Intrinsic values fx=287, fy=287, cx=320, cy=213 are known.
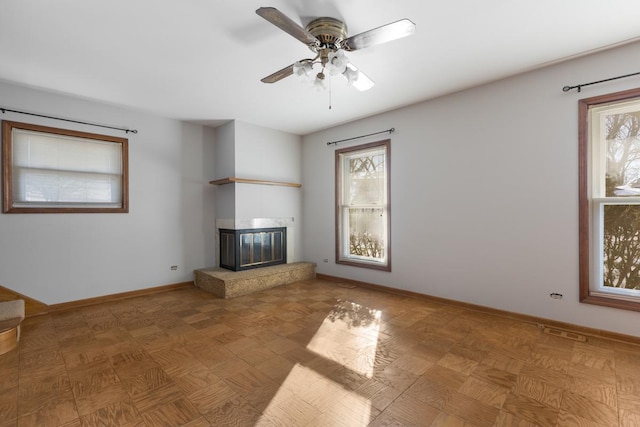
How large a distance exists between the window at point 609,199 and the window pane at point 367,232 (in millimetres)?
2347

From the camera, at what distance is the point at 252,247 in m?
4.80

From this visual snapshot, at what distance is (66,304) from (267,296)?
2.53m

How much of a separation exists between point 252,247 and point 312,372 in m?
2.91

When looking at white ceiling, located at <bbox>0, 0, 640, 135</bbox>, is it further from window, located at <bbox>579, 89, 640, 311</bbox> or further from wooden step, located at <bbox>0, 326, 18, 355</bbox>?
wooden step, located at <bbox>0, 326, 18, 355</bbox>

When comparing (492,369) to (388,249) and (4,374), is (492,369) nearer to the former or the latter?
(388,249)

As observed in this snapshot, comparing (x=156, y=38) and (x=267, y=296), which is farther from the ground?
(x=156, y=38)

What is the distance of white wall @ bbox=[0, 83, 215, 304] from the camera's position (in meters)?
3.44

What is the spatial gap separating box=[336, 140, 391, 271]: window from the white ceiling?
1.07 meters

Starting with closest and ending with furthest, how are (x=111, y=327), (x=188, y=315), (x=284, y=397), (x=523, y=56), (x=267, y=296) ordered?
(x=284, y=397) → (x=523, y=56) → (x=111, y=327) → (x=188, y=315) → (x=267, y=296)

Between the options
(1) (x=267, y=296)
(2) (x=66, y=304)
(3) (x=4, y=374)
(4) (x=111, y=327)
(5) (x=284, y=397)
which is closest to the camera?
(5) (x=284, y=397)

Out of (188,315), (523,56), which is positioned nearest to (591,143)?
(523,56)

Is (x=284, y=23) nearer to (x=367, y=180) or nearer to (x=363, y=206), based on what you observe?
(x=367, y=180)

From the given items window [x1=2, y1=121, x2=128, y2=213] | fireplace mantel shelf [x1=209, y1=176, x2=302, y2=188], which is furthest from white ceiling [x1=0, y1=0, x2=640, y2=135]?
fireplace mantel shelf [x1=209, y1=176, x2=302, y2=188]

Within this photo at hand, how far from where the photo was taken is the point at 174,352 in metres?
2.49
